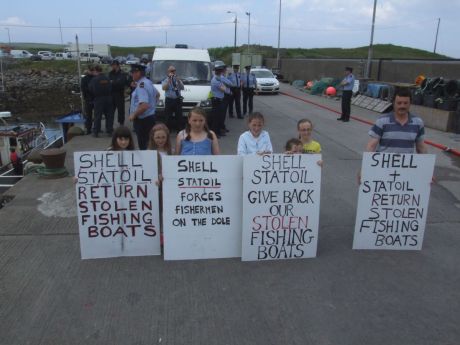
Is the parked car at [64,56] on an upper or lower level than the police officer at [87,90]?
lower

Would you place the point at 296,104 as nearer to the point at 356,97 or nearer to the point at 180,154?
the point at 356,97

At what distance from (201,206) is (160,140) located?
0.93m

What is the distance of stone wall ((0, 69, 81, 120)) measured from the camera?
114ft

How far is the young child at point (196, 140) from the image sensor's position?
488cm

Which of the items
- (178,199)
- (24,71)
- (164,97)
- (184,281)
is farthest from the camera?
(24,71)

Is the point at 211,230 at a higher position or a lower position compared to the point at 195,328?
higher

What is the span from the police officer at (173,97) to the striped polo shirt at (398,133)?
6.82 m

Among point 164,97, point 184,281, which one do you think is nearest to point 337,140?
point 164,97

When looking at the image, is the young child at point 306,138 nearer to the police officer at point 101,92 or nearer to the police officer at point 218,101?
the police officer at point 218,101

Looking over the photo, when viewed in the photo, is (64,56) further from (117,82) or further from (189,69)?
(117,82)

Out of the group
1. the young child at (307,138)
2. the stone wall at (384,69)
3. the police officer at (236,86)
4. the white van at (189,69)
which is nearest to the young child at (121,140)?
the young child at (307,138)

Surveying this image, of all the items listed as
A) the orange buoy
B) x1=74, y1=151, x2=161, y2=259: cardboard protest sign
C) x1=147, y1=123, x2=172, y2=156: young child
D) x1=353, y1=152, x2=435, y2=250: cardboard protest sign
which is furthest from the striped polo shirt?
the orange buoy

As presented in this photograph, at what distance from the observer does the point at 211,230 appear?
475 cm

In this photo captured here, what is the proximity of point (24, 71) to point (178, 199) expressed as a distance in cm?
6458
